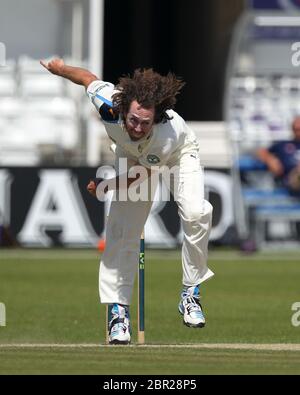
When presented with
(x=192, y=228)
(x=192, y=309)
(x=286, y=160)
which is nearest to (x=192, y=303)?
(x=192, y=309)

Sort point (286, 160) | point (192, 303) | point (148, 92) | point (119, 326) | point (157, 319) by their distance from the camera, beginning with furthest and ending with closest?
1. point (286, 160)
2. point (157, 319)
3. point (119, 326)
4. point (192, 303)
5. point (148, 92)

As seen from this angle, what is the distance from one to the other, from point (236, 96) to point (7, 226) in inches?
198

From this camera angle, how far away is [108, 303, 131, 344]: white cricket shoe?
10.2 meters

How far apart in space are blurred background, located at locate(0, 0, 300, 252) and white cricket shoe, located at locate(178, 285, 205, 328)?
1032cm

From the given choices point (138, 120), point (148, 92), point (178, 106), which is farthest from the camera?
point (178, 106)

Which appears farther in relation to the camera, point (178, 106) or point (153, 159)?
point (178, 106)

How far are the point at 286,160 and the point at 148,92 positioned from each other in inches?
486

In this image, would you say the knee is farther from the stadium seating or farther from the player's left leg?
the stadium seating

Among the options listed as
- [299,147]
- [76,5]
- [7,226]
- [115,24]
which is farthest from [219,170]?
[115,24]

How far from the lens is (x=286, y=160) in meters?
21.9

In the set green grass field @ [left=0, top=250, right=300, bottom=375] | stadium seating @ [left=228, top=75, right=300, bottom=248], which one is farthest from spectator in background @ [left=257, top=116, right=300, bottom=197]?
green grass field @ [left=0, top=250, right=300, bottom=375]

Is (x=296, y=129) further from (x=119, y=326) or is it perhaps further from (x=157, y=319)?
(x=119, y=326)

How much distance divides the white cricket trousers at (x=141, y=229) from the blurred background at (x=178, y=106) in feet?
32.9

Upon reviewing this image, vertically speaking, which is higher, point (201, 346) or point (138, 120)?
point (138, 120)
